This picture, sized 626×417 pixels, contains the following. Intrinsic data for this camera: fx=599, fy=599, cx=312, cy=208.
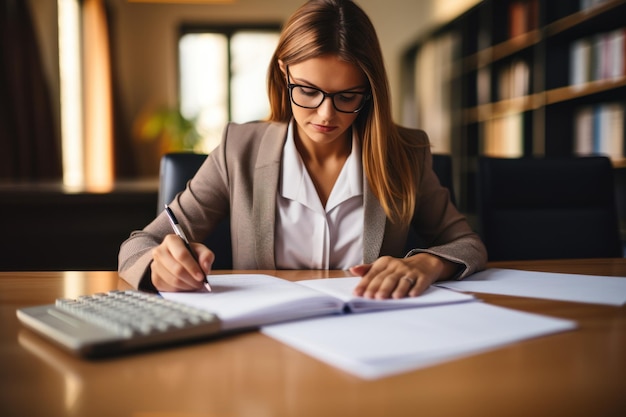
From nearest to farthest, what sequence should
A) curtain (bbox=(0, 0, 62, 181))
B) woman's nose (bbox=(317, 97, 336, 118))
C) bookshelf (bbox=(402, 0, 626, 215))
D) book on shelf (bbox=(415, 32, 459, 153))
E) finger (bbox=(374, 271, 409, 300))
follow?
finger (bbox=(374, 271, 409, 300))
woman's nose (bbox=(317, 97, 336, 118))
bookshelf (bbox=(402, 0, 626, 215))
curtain (bbox=(0, 0, 62, 181))
book on shelf (bbox=(415, 32, 459, 153))

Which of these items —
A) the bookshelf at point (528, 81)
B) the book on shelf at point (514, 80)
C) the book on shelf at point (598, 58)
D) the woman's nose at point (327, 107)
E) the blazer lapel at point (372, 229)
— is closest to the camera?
the woman's nose at point (327, 107)

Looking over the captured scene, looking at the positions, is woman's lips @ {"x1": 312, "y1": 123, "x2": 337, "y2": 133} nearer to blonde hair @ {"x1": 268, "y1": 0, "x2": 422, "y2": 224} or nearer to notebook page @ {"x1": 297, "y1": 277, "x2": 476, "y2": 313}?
blonde hair @ {"x1": 268, "y1": 0, "x2": 422, "y2": 224}


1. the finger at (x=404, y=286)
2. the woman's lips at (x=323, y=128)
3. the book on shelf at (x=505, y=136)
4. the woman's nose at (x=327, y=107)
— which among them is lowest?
the finger at (x=404, y=286)

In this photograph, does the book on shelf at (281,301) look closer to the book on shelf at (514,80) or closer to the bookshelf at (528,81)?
the bookshelf at (528,81)

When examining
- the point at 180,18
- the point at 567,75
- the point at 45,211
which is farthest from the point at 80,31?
the point at 567,75

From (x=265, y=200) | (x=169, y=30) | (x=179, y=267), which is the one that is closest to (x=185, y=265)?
(x=179, y=267)

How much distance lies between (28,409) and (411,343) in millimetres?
359

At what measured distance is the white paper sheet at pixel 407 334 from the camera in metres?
0.58

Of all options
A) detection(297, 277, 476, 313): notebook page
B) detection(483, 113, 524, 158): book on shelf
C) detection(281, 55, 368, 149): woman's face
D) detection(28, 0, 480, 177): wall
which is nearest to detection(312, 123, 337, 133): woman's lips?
detection(281, 55, 368, 149): woman's face

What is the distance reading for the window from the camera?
272 inches

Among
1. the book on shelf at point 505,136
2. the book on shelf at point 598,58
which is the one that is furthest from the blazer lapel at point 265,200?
the book on shelf at point 505,136

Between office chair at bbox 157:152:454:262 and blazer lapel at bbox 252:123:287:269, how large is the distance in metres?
0.21

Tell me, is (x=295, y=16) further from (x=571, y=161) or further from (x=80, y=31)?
(x=80, y=31)

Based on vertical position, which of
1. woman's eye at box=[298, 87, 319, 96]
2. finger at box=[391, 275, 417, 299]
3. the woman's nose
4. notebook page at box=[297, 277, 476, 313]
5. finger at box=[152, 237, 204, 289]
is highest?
woman's eye at box=[298, 87, 319, 96]
